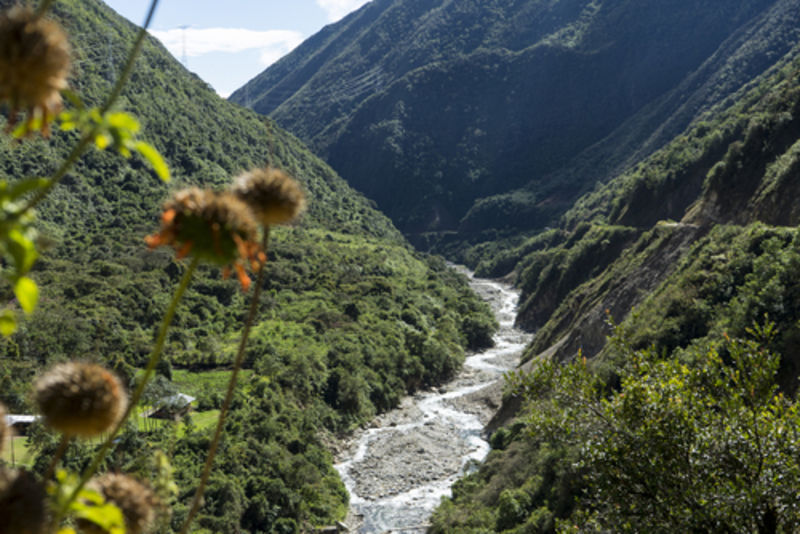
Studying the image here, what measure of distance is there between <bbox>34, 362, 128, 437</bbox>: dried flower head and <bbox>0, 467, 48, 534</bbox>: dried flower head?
169 millimetres

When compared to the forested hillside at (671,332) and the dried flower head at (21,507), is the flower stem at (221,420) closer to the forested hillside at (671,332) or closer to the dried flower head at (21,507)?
the dried flower head at (21,507)

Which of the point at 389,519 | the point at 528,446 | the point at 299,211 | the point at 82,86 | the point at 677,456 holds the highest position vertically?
the point at 82,86

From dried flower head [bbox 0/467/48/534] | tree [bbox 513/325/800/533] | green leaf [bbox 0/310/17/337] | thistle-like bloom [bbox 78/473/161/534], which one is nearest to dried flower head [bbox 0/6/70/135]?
green leaf [bbox 0/310/17/337]

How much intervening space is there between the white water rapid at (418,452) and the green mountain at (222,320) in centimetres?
170

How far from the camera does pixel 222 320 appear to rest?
59188 millimetres

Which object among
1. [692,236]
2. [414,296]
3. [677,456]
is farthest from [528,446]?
[414,296]

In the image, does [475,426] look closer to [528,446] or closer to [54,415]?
[528,446]

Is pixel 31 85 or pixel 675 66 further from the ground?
pixel 675 66

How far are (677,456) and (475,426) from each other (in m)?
37.2

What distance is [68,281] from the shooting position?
53.9 metres

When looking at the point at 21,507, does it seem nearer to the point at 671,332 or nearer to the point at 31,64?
the point at 31,64

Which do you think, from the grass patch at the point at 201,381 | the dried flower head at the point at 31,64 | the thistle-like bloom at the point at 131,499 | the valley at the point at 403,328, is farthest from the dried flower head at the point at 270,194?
the grass patch at the point at 201,381

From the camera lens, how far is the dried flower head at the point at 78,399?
177 centimetres

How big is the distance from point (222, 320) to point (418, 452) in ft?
87.3
